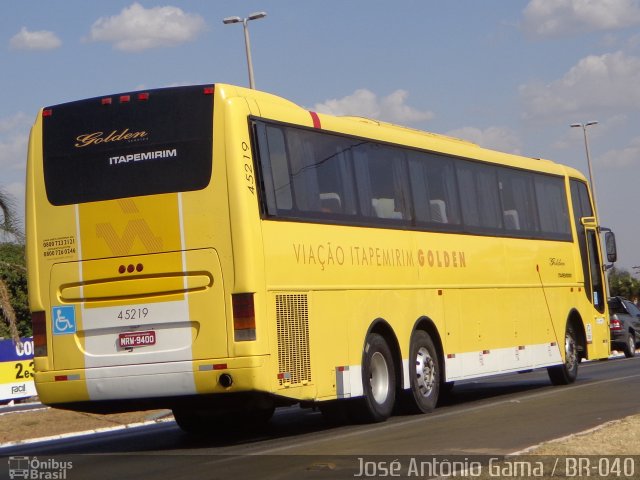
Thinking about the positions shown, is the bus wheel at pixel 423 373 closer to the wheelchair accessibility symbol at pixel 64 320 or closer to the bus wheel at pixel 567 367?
the wheelchair accessibility symbol at pixel 64 320

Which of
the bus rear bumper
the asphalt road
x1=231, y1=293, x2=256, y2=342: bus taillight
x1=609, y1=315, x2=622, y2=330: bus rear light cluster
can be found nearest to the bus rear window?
x1=231, y1=293, x2=256, y2=342: bus taillight

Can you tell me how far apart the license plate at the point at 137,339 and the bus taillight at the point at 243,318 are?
3.16 ft

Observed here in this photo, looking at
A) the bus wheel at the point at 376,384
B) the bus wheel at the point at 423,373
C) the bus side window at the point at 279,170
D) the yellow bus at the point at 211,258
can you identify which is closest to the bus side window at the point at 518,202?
the bus wheel at the point at 423,373

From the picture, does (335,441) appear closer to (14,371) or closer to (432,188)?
(432,188)

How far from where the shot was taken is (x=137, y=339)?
14.0 m

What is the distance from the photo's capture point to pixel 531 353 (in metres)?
21.3

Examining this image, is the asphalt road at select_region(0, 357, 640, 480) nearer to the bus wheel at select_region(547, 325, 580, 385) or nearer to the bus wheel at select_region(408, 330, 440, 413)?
the bus wheel at select_region(408, 330, 440, 413)

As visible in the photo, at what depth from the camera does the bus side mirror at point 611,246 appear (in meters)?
24.6

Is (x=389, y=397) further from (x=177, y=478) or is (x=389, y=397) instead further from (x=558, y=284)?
(x=558, y=284)

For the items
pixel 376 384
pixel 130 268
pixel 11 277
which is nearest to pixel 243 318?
pixel 130 268

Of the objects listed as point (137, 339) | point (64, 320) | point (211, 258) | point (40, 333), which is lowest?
point (137, 339)

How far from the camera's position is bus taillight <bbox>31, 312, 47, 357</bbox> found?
14484mm

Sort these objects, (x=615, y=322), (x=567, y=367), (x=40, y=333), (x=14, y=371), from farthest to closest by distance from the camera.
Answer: (x=615, y=322), (x=14, y=371), (x=567, y=367), (x=40, y=333)

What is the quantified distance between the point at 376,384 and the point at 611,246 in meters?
9.91
